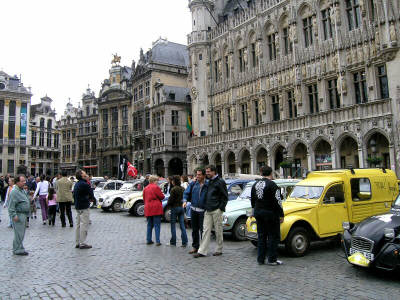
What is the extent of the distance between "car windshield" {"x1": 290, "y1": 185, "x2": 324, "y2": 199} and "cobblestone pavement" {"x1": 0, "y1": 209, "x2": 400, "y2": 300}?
1382 mm

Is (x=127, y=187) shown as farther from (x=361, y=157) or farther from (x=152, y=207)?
(x=361, y=157)

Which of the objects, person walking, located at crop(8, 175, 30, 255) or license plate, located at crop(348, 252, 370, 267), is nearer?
license plate, located at crop(348, 252, 370, 267)

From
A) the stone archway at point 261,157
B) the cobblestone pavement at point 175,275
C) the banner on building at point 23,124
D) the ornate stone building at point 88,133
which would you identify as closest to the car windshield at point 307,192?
the cobblestone pavement at point 175,275

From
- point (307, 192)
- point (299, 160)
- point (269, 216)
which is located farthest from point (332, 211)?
→ point (299, 160)

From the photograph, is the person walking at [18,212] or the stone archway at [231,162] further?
the stone archway at [231,162]

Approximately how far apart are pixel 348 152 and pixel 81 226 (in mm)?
21594

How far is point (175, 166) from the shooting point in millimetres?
45812

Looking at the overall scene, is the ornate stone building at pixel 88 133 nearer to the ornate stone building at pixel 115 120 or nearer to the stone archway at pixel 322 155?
the ornate stone building at pixel 115 120

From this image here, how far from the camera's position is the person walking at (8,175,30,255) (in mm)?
8273

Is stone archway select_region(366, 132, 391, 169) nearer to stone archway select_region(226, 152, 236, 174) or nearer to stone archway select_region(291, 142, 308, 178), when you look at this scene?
stone archway select_region(291, 142, 308, 178)

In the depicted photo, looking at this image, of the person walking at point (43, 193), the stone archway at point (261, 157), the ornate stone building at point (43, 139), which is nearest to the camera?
the person walking at point (43, 193)

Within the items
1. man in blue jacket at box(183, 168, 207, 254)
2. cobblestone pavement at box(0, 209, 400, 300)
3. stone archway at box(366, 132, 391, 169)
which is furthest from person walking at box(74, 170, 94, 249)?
stone archway at box(366, 132, 391, 169)

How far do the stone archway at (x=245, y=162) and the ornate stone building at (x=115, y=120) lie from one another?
77.0 ft

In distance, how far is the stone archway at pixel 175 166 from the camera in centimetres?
4488
